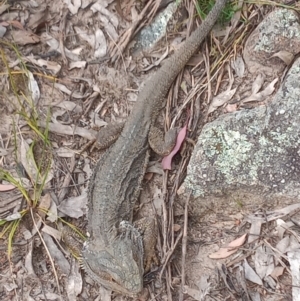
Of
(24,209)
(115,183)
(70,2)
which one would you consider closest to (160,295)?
(115,183)

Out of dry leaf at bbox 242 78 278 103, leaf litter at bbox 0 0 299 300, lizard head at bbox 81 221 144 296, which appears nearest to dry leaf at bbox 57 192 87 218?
leaf litter at bbox 0 0 299 300

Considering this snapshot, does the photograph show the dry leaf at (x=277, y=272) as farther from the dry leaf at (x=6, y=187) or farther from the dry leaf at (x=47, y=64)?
the dry leaf at (x=47, y=64)

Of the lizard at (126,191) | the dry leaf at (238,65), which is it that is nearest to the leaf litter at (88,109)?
the dry leaf at (238,65)

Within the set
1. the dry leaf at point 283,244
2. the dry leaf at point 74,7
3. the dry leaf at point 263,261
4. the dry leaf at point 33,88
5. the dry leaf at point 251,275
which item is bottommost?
the dry leaf at point 33,88

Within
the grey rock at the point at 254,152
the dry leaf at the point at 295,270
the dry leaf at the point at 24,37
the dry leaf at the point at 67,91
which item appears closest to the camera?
the dry leaf at the point at 295,270

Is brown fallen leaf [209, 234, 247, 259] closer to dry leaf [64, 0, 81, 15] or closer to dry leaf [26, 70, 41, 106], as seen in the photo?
dry leaf [26, 70, 41, 106]

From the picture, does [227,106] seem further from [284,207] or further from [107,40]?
[107,40]

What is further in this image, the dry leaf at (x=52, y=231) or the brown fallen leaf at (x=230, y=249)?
the dry leaf at (x=52, y=231)
